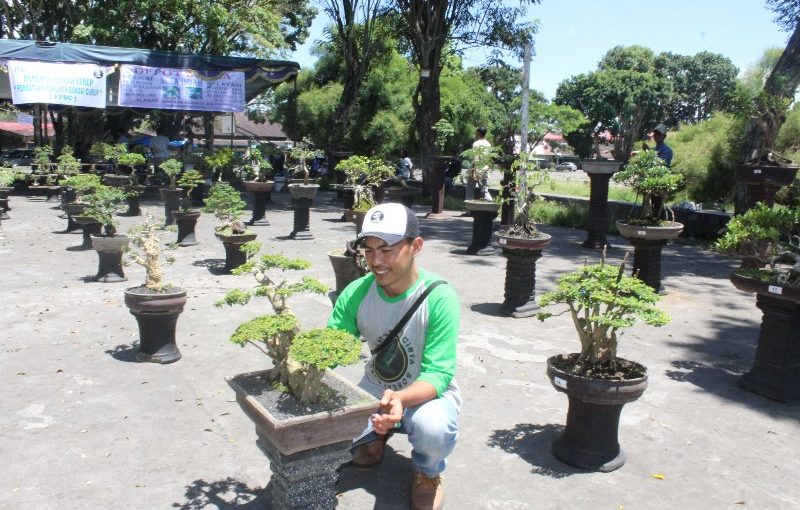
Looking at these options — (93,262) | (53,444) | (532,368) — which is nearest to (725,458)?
(532,368)

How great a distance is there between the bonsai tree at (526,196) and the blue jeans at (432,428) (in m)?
4.19

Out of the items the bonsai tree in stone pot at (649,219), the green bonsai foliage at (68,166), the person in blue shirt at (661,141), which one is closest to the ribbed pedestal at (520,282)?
the bonsai tree in stone pot at (649,219)

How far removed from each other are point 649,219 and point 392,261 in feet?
18.9

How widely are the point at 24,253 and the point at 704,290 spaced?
9693mm

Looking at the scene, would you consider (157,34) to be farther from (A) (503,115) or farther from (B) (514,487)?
(B) (514,487)

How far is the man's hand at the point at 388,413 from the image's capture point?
8.73 feet

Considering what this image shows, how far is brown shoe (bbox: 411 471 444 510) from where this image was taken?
10.4 ft

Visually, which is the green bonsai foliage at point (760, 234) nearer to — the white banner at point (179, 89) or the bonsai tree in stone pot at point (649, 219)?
the bonsai tree in stone pot at point (649, 219)

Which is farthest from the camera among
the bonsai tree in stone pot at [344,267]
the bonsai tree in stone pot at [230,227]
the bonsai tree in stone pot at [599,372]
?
Answer: the bonsai tree in stone pot at [230,227]

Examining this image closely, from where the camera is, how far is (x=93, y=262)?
938cm

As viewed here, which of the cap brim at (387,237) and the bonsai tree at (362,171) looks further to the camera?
the bonsai tree at (362,171)

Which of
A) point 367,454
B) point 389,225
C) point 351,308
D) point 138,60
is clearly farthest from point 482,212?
point 138,60

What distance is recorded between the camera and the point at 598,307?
378cm

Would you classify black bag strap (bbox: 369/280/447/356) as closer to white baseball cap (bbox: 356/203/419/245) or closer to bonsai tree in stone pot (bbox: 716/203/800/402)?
white baseball cap (bbox: 356/203/419/245)
